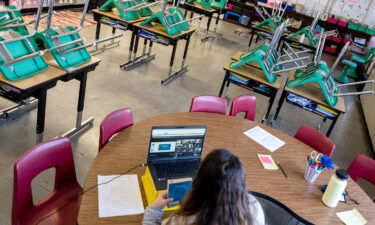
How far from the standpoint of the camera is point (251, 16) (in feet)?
33.1

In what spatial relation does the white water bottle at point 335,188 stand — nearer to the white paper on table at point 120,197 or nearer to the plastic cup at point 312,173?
the plastic cup at point 312,173

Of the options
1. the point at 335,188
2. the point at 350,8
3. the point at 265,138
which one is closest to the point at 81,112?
the point at 265,138

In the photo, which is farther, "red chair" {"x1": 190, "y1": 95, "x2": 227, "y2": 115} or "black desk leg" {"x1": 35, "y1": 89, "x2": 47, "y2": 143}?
"red chair" {"x1": 190, "y1": 95, "x2": 227, "y2": 115}

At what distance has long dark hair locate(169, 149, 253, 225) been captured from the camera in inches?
47.8

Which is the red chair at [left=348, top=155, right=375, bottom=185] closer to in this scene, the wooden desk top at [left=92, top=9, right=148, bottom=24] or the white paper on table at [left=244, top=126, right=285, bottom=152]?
the white paper on table at [left=244, top=126, right=285, bottom=152]

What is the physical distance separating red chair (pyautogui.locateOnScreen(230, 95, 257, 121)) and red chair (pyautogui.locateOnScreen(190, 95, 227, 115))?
11 centimetres

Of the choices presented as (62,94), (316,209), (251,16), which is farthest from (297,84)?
(251,16)

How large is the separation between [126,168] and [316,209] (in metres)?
1.22

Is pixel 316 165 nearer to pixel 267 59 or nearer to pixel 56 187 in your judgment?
pixel 56 187

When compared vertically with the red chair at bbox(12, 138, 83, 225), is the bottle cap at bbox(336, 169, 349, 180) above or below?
above

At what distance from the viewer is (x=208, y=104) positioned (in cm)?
299

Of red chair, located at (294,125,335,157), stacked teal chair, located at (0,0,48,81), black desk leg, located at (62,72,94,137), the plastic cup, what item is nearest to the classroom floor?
black desk leg, located at (62,72,94,137)

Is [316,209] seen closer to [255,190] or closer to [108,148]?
[255,190]

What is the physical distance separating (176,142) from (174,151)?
6 cm
